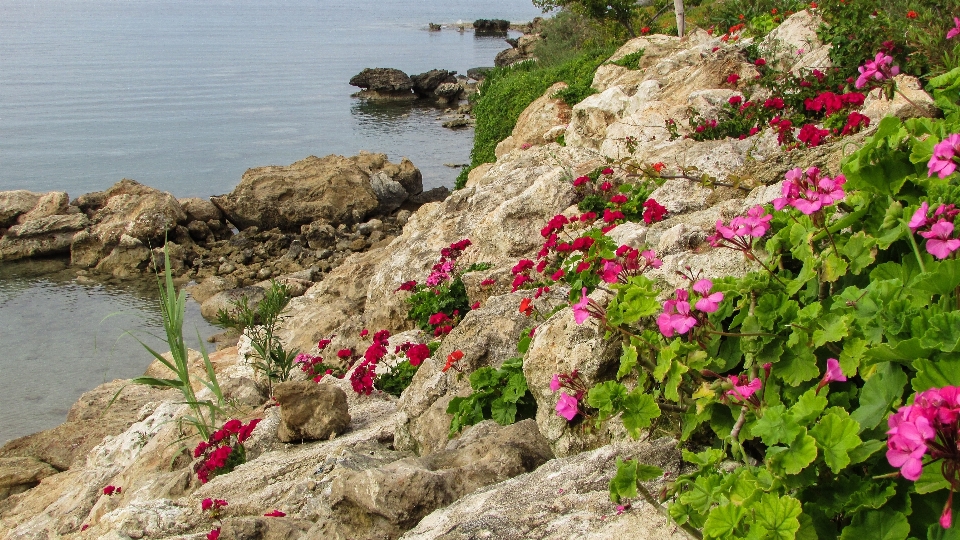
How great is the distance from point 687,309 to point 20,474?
10.2 m

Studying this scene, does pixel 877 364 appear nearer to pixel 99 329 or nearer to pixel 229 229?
pixel 99 329

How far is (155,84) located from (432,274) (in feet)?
169

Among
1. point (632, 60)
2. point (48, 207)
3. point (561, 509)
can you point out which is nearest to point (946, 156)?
point (561, 509)

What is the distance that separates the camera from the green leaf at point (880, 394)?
2.40 metres

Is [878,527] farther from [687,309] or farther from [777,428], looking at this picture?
[687,309]

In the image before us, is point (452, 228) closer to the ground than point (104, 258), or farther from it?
farther from it

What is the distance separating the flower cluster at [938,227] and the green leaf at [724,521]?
43.4 inches

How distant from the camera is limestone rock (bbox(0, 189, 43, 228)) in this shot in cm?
2691

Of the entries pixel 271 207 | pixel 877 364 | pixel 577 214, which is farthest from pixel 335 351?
pixel 271 207

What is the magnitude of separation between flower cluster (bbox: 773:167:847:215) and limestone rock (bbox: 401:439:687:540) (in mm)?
1154

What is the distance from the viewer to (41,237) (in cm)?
2600

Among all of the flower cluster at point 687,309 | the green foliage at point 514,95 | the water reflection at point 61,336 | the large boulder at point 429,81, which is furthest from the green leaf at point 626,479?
the large boulder at point 429,81

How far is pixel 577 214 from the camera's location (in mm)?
8711

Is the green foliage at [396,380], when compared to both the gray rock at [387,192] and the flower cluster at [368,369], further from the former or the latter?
the gray rock at [387,192]
